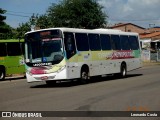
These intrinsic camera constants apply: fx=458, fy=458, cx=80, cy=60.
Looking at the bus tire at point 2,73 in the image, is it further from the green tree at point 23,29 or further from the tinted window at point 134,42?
the green tree at point 23,29

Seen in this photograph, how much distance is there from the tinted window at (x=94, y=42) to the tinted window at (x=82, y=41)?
0.48 meters

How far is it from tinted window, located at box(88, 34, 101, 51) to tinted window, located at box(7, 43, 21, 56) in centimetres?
757

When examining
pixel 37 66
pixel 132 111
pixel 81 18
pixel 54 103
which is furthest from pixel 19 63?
pixel 81 18

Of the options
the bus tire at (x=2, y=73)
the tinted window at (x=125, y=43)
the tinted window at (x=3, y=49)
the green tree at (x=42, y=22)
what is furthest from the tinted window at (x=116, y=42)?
the green tree at (x=42, y=22)

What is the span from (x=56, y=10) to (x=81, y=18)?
326cm

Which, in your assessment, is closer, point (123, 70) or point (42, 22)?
point (123, 70)

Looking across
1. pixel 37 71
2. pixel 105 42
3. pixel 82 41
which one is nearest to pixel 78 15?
pixel 105 42

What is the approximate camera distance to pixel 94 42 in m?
23.7

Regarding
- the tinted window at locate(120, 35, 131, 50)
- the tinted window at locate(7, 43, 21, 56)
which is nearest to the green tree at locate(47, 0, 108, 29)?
the tinted window at locate(7, 43, 21, 56)

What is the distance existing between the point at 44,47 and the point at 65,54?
1.10m

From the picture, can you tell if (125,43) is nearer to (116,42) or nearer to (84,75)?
(116,42)

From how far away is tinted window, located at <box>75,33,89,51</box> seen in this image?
21875mm

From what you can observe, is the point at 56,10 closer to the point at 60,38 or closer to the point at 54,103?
the point at 60,38

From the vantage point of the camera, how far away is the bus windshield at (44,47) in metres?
20.6
